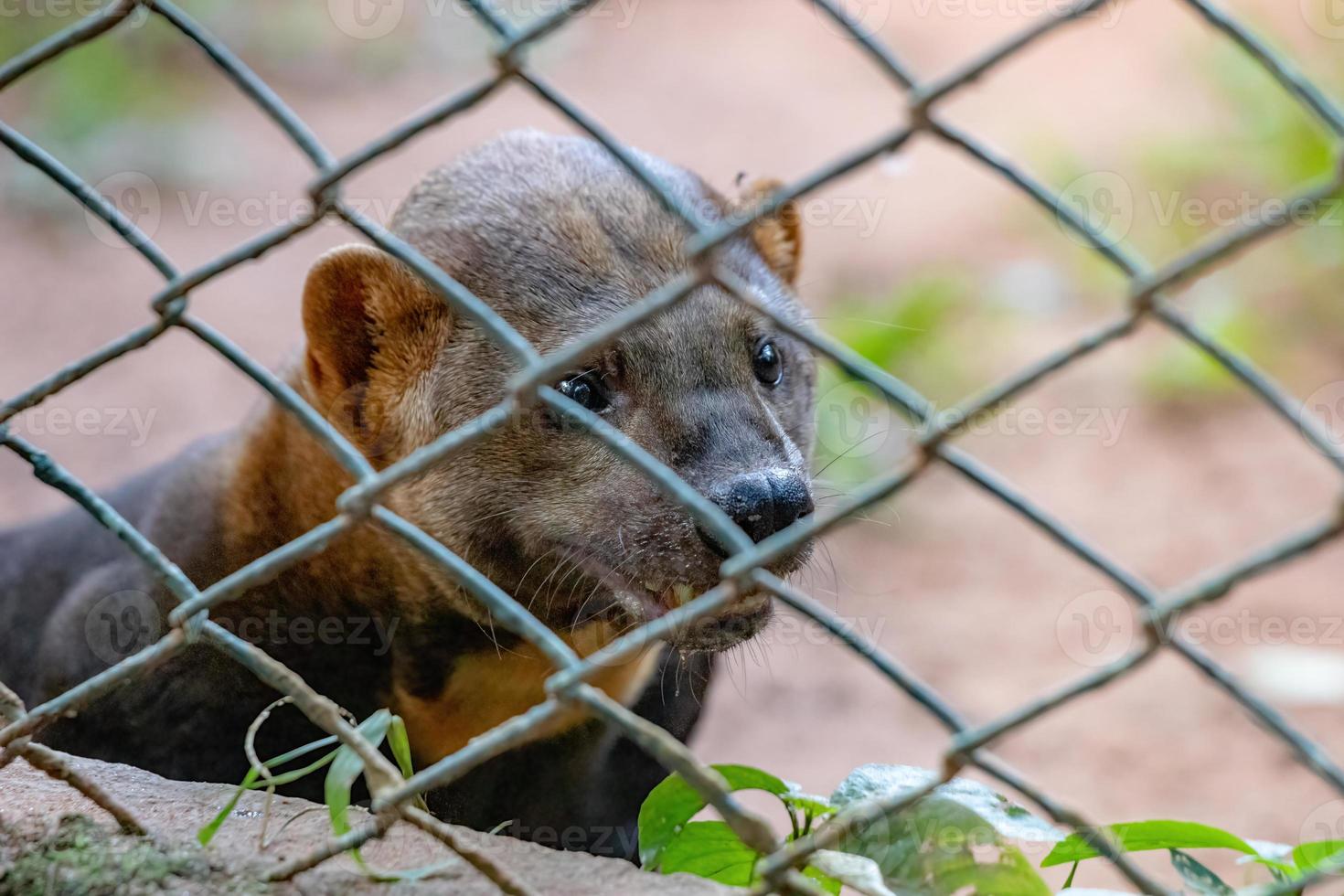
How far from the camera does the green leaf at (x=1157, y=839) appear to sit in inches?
72.7

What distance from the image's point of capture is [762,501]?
7.93 ft

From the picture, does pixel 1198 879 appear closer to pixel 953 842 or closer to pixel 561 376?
pixel 953 842

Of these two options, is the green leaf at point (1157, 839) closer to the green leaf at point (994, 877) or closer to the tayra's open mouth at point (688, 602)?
the green leaf at point (994, 877)

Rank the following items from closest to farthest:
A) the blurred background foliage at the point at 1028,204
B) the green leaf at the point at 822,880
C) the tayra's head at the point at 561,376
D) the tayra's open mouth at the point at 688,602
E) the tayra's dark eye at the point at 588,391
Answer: the green leaf at the point at 822,880 < the tayra's open mouth at the point at 688,602 < the tayra's head at the point at 561,376 < the tayra's dark eye at the point at 588,391 < the blurred background foliage at the point at 1028,204

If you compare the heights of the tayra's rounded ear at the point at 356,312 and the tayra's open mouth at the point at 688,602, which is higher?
the tayra's rounded ear at the point at 356,312

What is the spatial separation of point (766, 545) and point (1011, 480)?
5102 millimetres

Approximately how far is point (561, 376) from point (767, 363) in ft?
1.60

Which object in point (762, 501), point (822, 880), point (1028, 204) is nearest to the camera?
point (822, 880)

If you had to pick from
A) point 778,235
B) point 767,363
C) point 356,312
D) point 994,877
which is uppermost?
point 778,235

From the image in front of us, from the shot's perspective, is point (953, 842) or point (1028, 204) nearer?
point (953, 842)

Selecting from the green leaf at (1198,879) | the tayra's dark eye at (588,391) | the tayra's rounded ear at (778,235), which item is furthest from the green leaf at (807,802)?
the tayra's rounded ear at (778,235)

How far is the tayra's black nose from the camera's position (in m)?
2.41

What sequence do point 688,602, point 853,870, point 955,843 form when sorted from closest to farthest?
point 853,870 < point 955,843 < point 688,602

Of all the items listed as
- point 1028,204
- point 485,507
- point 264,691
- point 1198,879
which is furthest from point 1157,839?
point 1028,204
